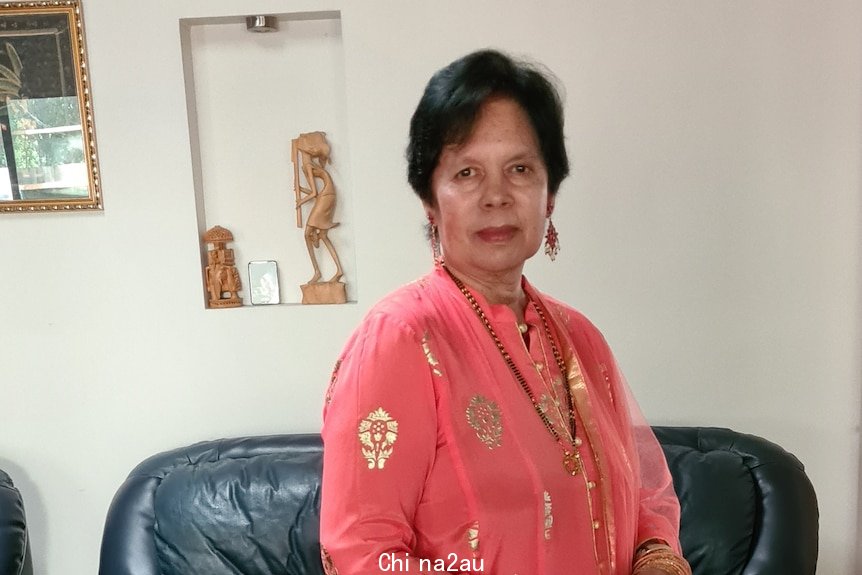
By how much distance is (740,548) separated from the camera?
1.67 metres

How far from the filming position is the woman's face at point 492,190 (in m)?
0.98

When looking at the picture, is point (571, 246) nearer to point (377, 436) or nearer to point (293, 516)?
point (293, 516)

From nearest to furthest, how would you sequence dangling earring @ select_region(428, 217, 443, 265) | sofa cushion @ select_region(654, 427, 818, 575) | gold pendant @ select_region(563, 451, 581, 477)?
gold pendant @ select_region(563, 451, 581, 477) → dangling earring @ select_region(428, 217, 443, 265) → sofa cushion @ select_region(654, 427, 818, 575)

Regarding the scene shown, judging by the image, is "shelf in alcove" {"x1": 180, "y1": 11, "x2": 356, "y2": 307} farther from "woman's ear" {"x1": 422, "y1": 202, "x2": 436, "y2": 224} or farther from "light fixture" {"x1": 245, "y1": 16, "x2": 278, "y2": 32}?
"woman's ear" {"x1": 422, "y1": 202, "x2": 436, "y2": 224}

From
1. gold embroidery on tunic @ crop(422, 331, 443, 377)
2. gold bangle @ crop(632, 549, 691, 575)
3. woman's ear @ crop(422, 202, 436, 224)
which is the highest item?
woman's ear @ crop(422, 202, 436, 224)

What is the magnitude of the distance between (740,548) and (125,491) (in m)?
1.61

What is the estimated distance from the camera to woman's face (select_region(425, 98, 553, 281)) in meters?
0.98

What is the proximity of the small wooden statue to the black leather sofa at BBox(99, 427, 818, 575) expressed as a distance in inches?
19.5

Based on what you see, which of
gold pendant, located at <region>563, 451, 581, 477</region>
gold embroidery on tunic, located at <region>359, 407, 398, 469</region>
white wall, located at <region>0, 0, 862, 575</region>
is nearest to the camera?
gold embroidery on tunic, located at <region>359, 407, 398, 469</region>

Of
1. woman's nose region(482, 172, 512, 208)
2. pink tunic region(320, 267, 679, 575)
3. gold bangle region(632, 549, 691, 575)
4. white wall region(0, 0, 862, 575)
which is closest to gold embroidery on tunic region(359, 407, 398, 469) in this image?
pink tunic region(320, 267, 679, 575)

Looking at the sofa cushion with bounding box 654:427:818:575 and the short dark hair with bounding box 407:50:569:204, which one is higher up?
the short dark hair with bounding box 407:50:569:204

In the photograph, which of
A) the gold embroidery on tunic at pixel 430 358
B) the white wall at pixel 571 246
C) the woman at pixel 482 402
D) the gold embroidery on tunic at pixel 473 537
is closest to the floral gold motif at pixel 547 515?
the woman at pixel 482 402

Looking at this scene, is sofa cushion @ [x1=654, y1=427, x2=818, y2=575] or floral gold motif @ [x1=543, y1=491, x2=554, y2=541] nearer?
floral gold motif @ [x1=543, y1=491, x2=554, y2=541]

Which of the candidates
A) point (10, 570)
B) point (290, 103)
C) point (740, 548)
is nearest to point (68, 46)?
point (290, 103)
